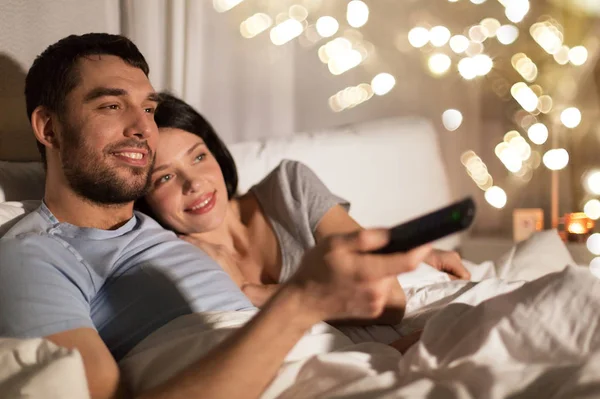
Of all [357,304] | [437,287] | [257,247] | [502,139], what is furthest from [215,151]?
[502,139]

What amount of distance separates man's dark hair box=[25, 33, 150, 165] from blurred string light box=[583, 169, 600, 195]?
6.88ft

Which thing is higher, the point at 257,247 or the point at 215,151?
the point at 215,151

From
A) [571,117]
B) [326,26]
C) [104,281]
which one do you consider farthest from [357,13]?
[104,281]

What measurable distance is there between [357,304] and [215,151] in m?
1.00

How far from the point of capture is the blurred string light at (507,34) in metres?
2.74

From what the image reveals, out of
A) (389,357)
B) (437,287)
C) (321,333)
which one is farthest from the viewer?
(437,287)

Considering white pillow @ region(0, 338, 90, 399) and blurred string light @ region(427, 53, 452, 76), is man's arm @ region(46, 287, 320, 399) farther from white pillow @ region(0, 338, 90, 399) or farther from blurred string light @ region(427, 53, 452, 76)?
blurred string light @ region(427, 53, 452, 76)

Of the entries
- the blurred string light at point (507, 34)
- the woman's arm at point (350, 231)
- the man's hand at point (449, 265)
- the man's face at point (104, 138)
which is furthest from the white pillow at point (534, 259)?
the blurred string light at point (507, 34)

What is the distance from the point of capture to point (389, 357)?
0.92 m

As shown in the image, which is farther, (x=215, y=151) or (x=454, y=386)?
(x=215, y=151)

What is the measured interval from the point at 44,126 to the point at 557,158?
215 cm

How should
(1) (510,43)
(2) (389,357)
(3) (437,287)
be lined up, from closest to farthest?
(2) (389,357), (3) (437,287), (1) (510,43)

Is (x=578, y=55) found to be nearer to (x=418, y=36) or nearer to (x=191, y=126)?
(x=418, y=36)

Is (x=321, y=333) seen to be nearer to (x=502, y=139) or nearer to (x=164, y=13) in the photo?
(x=164, y=13)
